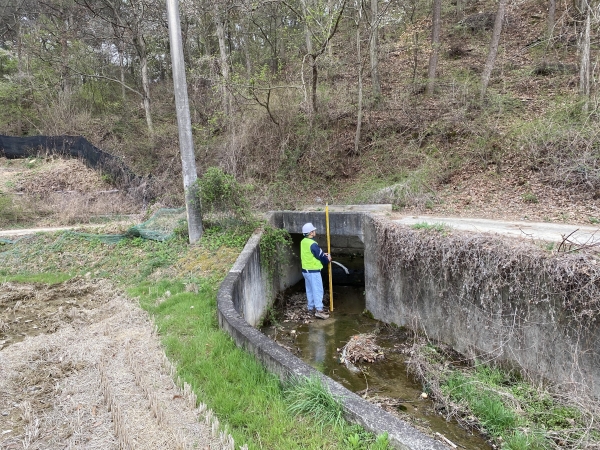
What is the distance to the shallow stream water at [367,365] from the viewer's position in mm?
4637

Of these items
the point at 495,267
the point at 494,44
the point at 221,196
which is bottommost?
the point at 495,267

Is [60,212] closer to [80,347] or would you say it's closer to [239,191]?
[239,191]

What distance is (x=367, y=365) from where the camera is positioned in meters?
6.29

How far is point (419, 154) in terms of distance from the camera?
1302cm

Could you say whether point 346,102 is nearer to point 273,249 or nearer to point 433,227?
point 273,249

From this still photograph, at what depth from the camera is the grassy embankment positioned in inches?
127

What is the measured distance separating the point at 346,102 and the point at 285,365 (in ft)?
46.4

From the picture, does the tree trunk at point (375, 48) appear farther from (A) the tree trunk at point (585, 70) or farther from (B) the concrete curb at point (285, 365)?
(B) the concrete curb at point (285, 365)

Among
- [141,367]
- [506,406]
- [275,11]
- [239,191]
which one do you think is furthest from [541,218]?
[275,11]

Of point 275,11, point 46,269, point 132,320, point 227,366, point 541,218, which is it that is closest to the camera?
point 227,366

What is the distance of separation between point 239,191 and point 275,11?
52.8ft

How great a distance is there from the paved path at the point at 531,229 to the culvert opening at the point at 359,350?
97.4 inches

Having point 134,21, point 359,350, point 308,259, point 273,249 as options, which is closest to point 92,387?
point 359,350

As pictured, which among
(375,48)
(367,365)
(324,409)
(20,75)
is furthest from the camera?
(20,75)
